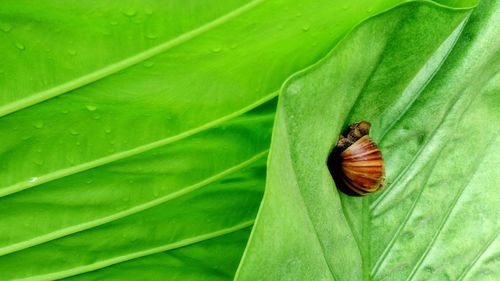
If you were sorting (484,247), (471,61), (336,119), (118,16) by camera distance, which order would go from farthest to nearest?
1. (484,247)
2. (471,61)
3. (336,119)
4. (118,16)

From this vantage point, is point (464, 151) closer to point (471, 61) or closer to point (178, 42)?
point (471, 61)

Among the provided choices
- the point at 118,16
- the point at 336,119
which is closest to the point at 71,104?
the point at 118,16

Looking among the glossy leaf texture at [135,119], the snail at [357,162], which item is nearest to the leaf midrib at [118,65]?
the glossy leaf texture at [135,119]

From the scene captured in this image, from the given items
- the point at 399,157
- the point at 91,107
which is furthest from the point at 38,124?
the point at 399,157

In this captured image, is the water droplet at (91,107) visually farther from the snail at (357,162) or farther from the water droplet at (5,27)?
the snail at (357,162)

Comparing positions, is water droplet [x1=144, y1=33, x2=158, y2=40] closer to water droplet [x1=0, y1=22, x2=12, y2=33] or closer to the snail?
water droplet [x1=0, y1=22, x2=12, y2=33]
